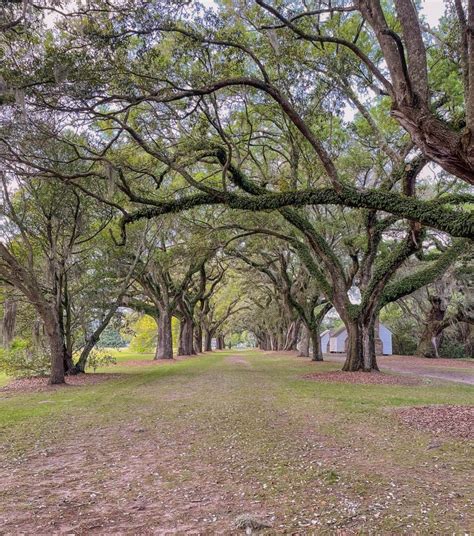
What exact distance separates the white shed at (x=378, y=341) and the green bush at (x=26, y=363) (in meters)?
23.8

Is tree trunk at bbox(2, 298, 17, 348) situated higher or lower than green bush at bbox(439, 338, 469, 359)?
higher

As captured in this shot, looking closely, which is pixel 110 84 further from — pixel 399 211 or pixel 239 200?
pixel 399 211

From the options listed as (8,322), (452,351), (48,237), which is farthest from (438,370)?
Result: (8,322)

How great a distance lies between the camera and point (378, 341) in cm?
3481

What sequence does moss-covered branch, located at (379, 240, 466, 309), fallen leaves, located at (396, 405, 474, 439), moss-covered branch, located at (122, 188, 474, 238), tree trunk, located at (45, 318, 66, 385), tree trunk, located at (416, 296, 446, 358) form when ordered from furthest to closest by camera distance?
tree trunk, located at (416, 296, 446, 358), moss-covered branch, located at (379, 240, 466, 309), tree trunk, located at (45, 318, 66, 385), moss-covered branch, located at (122, 188, 474, 238), fallen leaves, located at (396, 405, 474, 439)

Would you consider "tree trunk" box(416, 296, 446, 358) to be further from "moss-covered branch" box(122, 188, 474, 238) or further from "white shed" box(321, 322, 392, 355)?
"moss-covered branch" box(122, 188, 474, 238)

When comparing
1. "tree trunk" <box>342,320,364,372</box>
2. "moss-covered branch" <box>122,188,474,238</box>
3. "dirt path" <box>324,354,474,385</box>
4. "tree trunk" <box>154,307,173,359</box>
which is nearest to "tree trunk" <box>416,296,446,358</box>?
"dirt path" <box>324,354,474,385</box>

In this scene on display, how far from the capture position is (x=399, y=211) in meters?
8.38

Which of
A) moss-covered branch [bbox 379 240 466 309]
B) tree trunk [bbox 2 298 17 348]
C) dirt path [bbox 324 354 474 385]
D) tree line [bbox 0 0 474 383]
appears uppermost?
tree line [bbox 0 0 474 383]

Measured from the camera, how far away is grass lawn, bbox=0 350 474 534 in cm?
337

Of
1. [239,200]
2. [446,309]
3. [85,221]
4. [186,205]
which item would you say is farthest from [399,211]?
[446,309]

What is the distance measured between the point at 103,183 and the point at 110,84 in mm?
4299

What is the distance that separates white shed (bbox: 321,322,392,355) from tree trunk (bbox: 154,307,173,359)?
14.4m

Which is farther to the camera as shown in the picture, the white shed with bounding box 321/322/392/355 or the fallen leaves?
the white shed with bounding box 321/322/392/355
